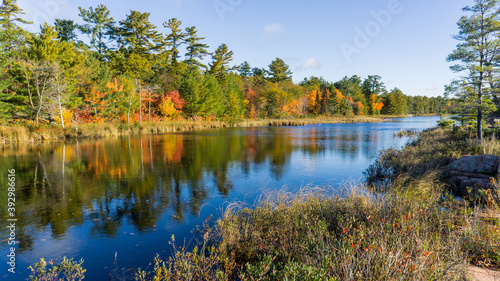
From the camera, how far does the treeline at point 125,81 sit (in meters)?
32.0

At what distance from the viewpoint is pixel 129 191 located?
37.6 feet

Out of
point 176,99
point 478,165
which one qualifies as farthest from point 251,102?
point 478,165

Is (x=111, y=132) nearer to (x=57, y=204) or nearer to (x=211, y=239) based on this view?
(x=57, y=204)

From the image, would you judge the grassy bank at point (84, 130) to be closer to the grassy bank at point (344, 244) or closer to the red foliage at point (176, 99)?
the red foliage at point (176, 99)

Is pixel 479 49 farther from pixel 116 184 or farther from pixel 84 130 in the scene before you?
pixel 84 130

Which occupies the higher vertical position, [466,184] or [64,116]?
[64,116]

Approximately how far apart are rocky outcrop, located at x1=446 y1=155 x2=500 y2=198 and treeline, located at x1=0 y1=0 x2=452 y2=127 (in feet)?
30.2

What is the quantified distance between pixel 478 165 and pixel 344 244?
29.6 feet

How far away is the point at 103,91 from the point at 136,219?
39519 mm

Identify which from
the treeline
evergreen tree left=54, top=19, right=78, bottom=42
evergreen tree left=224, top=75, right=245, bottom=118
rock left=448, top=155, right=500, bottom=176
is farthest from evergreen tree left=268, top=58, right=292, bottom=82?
rock left=448, top=155, right=500, bottom=176

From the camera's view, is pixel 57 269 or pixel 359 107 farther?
pixel 359 107

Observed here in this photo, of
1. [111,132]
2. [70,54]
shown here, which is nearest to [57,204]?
[111,132]

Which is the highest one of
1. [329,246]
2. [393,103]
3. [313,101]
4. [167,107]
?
[313,101]

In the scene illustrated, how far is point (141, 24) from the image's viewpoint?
55.9 m
